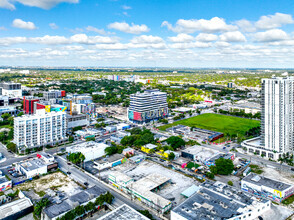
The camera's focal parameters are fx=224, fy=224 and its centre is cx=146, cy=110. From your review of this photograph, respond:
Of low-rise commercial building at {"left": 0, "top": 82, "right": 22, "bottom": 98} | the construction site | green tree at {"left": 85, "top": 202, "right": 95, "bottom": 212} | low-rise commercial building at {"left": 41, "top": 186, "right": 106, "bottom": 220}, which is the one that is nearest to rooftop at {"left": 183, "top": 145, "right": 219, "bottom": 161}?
the construction site

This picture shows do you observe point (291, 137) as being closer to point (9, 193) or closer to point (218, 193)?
point (218, 193)

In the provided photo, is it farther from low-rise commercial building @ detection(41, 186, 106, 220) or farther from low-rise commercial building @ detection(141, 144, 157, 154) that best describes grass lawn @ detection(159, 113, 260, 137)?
low-rise commercial building @ detection(41, 186, 106, 220)

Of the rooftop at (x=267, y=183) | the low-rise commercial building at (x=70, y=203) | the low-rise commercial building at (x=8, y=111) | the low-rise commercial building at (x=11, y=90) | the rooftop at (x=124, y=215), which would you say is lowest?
the low-rise commercial building at (x=70, y=203)

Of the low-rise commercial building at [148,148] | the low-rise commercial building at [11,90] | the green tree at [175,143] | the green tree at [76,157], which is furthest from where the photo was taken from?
the low-rise commercial building at [11,90]

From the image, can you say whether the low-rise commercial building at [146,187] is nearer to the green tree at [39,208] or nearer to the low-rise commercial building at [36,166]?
the green tree at [39,208]

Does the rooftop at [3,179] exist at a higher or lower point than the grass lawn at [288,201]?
higher

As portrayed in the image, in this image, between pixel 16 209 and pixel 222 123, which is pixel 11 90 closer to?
pixel 16 209

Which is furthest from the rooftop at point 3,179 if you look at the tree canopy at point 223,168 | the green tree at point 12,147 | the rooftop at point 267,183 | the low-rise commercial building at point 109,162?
the rooftop at point 267,183

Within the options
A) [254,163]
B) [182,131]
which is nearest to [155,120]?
[182,131]
